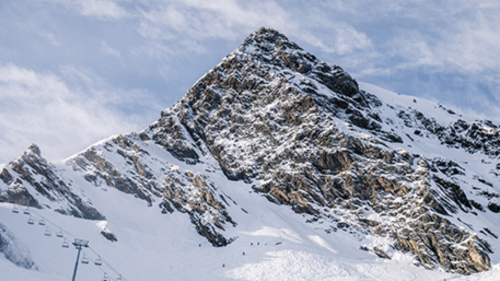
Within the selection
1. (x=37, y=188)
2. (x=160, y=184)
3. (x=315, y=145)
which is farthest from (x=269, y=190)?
(x=37, y=188)

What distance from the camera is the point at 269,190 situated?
9781cm

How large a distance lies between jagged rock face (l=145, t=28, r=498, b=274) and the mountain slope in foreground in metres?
0.33

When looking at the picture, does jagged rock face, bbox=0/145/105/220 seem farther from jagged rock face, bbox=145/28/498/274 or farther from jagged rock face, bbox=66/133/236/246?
jagged rock face, bbox=145/28/498/274

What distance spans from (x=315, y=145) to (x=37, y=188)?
59.7 meters

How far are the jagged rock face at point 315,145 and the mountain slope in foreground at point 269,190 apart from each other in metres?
0.33

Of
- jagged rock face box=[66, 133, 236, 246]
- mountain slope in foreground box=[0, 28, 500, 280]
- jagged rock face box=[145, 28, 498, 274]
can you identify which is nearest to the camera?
mountain slope in foreground box=[0, 28, 500, 280]

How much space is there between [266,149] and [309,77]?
35.5m

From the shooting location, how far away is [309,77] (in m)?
130

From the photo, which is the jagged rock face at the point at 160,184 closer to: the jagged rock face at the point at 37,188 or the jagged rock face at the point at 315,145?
the jagged rock face at the point at 37,188

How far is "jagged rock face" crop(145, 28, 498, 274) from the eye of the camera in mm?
77375

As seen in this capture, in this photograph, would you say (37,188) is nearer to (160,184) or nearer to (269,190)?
(160,184)

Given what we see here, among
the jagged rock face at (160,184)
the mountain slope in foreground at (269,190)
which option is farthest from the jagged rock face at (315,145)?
the jagged rock face at (160,184)

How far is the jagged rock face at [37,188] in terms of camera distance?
6212 cm

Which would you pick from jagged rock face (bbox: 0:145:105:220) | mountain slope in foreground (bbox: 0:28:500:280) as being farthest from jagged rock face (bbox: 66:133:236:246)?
jagged rock face (bbox: 0:145:105:220)
